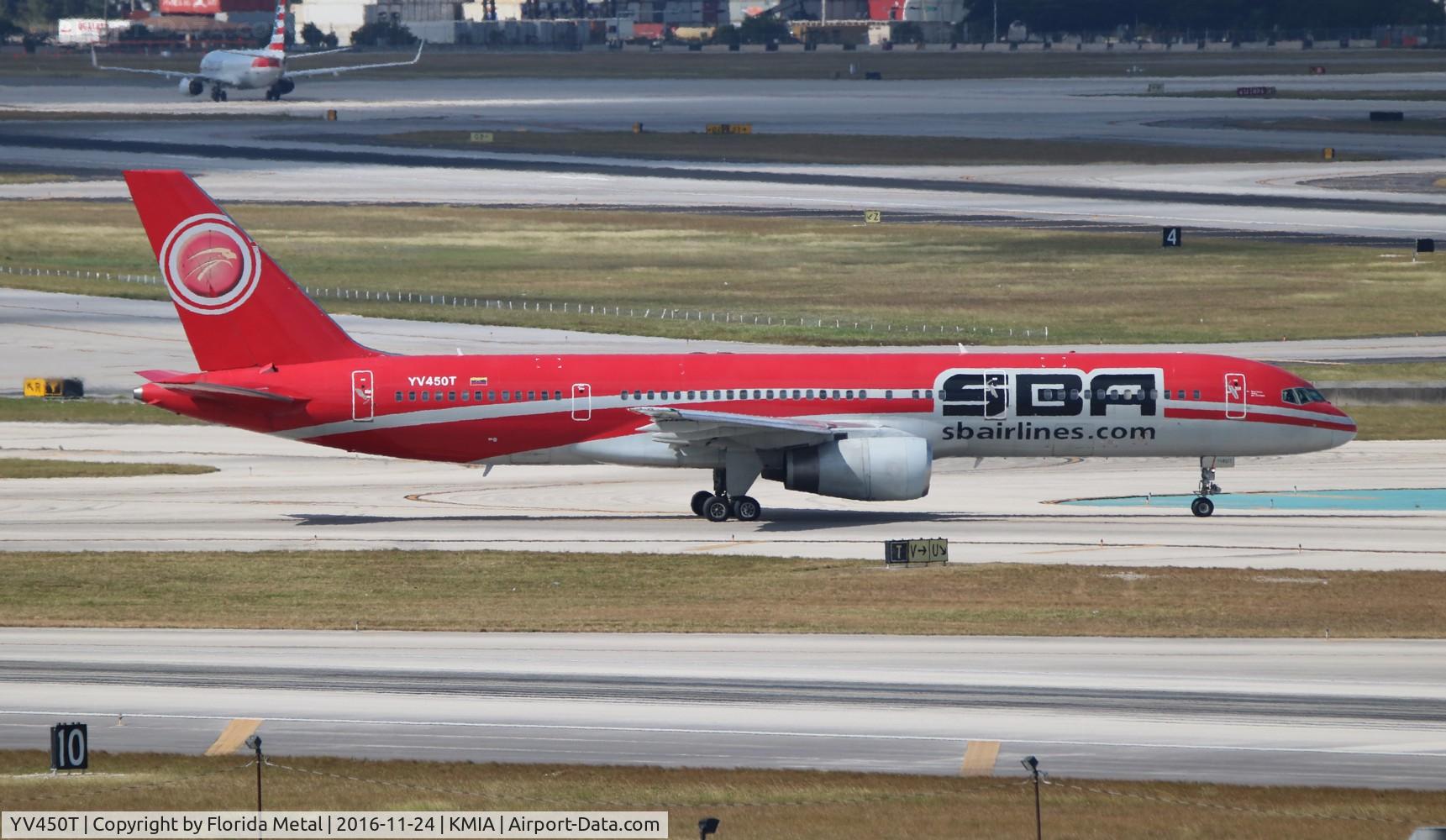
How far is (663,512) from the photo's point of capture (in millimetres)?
53281

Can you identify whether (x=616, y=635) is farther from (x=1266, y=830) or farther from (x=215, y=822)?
(x=1266, y=830)

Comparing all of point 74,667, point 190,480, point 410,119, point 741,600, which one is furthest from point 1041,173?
point 74,667

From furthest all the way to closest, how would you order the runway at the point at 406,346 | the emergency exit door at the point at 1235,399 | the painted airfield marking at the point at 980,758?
the runway at the point at 406,346 → the emergency exit door at the point at 1235,399 → the painted airfield marking at the point at 980,758

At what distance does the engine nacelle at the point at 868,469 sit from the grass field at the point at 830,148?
328 feet

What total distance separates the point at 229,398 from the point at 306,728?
20525mm

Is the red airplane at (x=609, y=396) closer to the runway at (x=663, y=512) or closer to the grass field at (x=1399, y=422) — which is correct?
the runway at (x=663, y=512)

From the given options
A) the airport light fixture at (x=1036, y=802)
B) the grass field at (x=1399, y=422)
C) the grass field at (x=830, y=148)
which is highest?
the grass field at (x=830, y=148)

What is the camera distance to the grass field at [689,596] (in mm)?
39062

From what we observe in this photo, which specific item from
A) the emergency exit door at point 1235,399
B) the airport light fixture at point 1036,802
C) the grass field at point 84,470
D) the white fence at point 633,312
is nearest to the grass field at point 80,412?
the grass field at point 84,470

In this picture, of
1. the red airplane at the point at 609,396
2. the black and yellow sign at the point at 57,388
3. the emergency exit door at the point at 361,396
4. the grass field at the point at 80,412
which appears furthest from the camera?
the black and yellow sign at the point at 57,388

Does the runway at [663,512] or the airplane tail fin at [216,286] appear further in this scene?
the airplane tail fin at [216,286]

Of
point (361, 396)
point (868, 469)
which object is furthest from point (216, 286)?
point (868, 469)

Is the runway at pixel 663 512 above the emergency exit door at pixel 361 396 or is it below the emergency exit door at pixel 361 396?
below

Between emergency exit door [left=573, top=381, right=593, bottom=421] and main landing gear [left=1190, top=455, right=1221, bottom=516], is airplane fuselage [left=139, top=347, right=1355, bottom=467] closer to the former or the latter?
emergency exit door [left=573, top=381, right=593, bottom=421]
